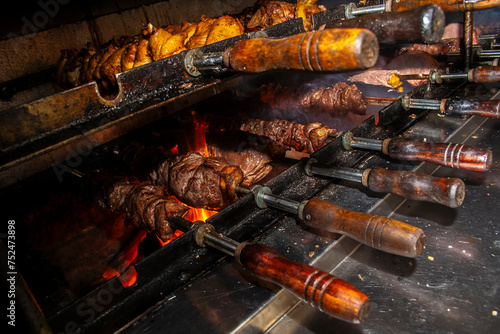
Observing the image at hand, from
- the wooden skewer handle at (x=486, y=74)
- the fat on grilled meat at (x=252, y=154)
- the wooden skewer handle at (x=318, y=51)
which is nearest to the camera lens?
the wooden skewer handle at (x=318, y=51)

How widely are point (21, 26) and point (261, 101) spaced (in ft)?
11.9

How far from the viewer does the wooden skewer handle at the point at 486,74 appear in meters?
2.86

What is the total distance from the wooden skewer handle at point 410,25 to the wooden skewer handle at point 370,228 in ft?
2.94

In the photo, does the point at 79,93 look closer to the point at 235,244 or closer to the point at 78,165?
the point at 235,244

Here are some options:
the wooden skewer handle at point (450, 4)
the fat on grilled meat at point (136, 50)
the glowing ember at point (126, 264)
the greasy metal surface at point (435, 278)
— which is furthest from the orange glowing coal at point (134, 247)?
A: the wooden skewer handle at point (450, 4)

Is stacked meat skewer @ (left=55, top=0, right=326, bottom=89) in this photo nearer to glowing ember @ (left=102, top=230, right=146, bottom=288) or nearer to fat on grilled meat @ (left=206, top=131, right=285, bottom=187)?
fat on grilled meat @ (left=206, top=131, right=285, bottom=187)

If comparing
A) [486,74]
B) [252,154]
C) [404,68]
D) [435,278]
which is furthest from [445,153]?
[404,68]

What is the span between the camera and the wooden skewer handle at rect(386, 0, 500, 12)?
89.4 inches

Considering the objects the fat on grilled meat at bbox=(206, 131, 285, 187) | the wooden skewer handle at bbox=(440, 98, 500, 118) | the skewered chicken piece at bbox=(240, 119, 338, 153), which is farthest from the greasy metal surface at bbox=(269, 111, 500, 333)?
the fat on grilled meat at bbox=(206, 131, 285, 187)

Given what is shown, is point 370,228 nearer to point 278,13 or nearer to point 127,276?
point 127,276

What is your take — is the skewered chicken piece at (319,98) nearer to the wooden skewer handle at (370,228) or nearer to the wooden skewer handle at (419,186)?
the wooden skewer handle at (419,186)

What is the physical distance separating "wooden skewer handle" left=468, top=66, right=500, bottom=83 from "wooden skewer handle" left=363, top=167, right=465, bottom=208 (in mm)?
1757

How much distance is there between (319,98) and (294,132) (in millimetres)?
674

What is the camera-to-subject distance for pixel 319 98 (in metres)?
4.50
